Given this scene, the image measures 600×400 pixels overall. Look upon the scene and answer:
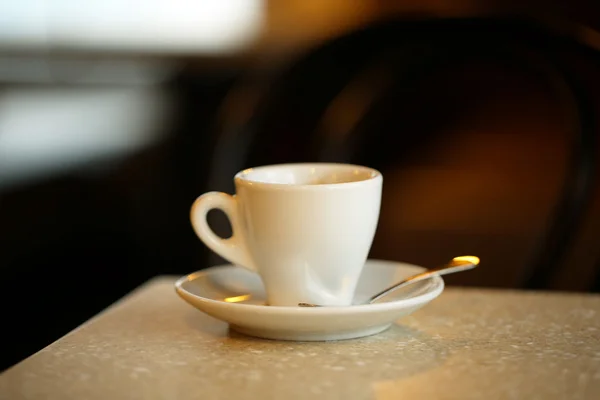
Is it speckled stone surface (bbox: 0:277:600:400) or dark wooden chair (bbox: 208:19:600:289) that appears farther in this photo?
dark wooden chair (bbox: 208:19:600:289)

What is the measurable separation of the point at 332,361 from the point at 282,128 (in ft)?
2.05

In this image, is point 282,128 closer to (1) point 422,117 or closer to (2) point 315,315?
(1) point 422,117

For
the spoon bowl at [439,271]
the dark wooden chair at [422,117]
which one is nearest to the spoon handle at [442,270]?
the spoon bowl at [439,271]

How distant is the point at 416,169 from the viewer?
3.35ft

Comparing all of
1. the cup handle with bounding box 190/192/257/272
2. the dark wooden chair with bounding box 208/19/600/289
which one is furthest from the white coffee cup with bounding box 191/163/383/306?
the dark wooden chair with bounding box 208/19/600/289

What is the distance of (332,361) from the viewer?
18.6 inches

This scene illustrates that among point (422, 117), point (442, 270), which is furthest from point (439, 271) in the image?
point (422, 117)

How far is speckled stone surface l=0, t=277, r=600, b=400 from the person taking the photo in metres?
0.43

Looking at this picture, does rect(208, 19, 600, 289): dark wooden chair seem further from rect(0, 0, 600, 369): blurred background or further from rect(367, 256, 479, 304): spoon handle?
rect(367, 256, 479, 304): spoon handle

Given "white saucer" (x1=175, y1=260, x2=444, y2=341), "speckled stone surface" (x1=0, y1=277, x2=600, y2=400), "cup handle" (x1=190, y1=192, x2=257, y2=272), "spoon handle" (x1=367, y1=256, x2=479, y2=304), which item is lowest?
"speckled stone surface" (x1=0, y1=277, x2=600, y2=400)

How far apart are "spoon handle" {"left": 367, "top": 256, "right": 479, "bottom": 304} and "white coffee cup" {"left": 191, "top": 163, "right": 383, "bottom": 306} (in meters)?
0.03

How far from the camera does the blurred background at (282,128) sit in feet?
2.98

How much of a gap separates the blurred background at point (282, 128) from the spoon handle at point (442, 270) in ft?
1.15

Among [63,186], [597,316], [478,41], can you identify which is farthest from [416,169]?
[63,186]
